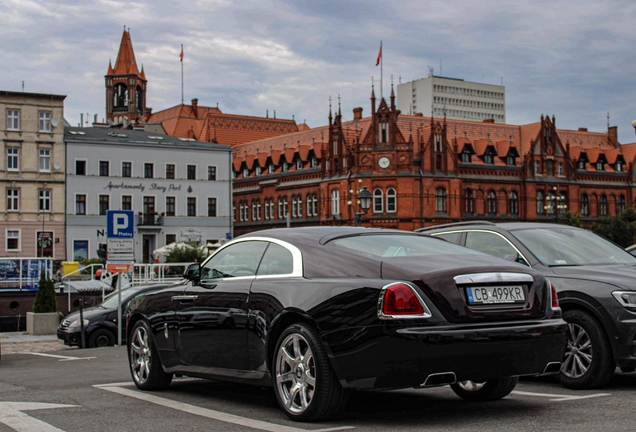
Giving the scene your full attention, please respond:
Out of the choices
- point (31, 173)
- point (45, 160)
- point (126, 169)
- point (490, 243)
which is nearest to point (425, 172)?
point (126, 169)

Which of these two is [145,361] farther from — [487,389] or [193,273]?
[487,389]

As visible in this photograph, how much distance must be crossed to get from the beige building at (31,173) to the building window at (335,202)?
29062mm

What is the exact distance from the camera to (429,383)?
5918 mm

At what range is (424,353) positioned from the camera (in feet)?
19.2

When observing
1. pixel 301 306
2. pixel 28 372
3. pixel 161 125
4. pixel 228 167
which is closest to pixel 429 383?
pixel 301 306

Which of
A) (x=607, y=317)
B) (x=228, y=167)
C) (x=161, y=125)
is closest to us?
(x=607, y=317)

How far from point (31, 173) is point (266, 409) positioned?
5736cm

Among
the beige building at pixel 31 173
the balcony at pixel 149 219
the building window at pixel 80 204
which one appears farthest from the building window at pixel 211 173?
the beige building at pixel 31 173

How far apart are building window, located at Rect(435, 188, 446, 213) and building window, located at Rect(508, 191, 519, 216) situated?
9282 millimetres

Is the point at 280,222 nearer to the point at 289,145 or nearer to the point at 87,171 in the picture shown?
the point at 289,145

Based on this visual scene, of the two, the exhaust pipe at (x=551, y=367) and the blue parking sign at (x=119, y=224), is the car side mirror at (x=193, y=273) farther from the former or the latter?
the blue parking sign at (x=119, y=224)

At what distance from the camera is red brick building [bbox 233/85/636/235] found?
264 ft

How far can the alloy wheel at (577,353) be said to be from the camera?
8.24 m

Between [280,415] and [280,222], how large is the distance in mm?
86406
